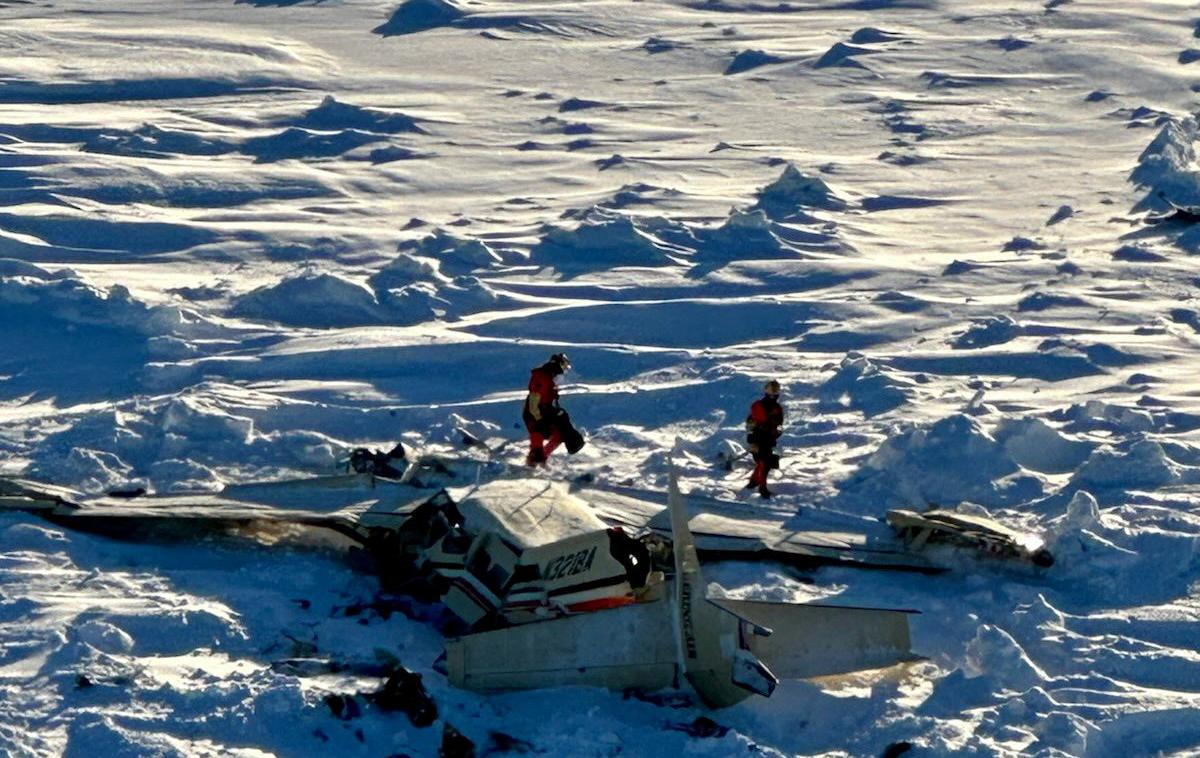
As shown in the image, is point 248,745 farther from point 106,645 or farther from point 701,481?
point 701,481

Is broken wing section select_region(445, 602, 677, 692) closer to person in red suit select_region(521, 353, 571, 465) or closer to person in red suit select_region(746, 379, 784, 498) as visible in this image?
person in red suit select_region(746, 379, 784, 498)

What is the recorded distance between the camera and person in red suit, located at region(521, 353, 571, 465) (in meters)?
15.5

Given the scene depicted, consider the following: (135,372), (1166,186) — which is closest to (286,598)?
(135,372)

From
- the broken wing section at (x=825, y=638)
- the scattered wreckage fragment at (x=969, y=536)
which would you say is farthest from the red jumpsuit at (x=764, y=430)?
the broken wing section at (x=825, y=638)

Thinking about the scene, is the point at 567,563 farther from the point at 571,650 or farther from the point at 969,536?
the point at 969,536

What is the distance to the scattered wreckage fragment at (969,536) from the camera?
1396 cm

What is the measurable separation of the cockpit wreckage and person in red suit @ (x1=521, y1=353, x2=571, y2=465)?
832 mm

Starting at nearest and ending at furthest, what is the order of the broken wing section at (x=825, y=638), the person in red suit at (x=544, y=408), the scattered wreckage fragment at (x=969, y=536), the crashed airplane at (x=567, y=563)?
the crashed airplane at (x=567, y=563) → the broken wing section at (x=825, y=638) → the scattered wreckage fragment at (x=969, y=536) → the person in red suit at (x=544, y=408)

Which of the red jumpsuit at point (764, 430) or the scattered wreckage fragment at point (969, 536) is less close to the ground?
the red jumpsuit at point (764, 430)

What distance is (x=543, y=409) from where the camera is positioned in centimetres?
1555

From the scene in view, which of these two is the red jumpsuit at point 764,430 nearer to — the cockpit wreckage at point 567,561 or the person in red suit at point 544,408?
the cockpit wreckage at point 567,561

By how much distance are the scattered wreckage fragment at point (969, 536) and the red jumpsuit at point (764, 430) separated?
53.7 inches

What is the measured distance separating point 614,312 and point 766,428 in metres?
5.41

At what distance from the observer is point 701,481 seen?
15773mm
